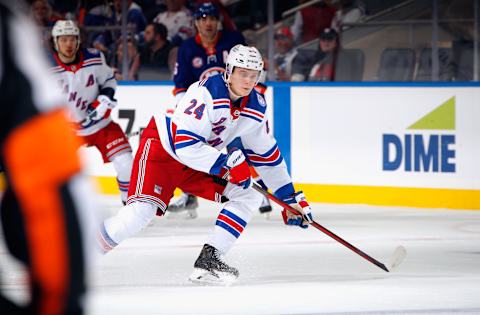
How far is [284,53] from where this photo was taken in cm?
764

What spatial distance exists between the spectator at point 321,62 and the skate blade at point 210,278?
3.29m

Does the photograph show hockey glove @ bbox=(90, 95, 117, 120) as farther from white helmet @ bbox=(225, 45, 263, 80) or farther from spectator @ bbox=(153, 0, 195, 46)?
spectator @ bbox=(153, 0, 195, 46)

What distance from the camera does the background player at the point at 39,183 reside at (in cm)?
99

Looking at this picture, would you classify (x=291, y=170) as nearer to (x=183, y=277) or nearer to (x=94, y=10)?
(x=94, y=10)

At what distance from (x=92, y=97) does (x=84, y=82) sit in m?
0.11

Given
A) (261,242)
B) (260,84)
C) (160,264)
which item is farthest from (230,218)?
(260,84)

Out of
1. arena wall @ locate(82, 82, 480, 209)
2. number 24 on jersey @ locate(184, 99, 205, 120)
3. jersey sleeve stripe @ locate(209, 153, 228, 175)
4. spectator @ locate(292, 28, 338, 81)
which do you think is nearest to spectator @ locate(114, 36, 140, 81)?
arena wall @ locate(82, 82, 480, 209)

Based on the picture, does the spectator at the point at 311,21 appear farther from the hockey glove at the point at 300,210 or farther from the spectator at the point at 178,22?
the hockey glove at the point at 300,210

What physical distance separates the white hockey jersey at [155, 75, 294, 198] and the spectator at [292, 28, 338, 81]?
10.2 feet

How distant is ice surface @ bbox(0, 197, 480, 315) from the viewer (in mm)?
3906

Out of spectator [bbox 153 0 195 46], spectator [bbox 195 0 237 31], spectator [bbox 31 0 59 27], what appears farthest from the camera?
spectator [bbox 31 0 59 27]

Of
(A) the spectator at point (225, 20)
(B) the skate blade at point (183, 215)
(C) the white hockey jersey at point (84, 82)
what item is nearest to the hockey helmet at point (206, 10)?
(C) the white hockey jersey at point (84, 82)

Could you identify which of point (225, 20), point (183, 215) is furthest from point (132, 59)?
point (183, 215)

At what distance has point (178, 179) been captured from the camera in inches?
170
